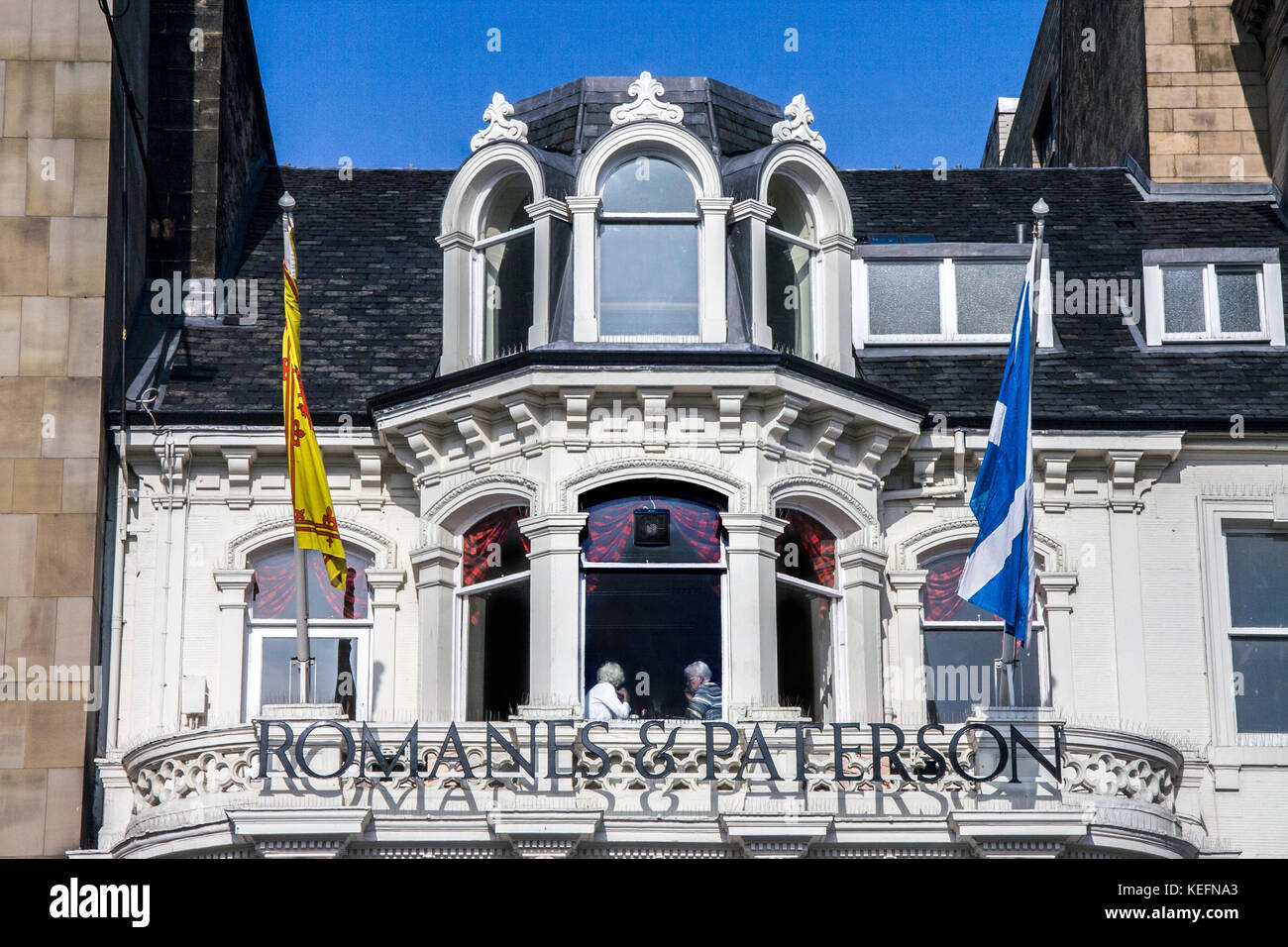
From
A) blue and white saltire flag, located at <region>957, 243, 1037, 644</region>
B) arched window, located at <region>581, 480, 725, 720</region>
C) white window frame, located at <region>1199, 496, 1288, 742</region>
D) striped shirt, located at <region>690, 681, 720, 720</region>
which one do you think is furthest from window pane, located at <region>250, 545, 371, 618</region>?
white window frame, located at <region>1199, 496, 1288, 742</region>

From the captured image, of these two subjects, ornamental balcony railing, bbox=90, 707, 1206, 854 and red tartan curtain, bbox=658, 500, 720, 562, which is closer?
ornamental balcony railing, bbox=90, 707, 1206, 854

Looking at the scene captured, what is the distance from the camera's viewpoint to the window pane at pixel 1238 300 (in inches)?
957

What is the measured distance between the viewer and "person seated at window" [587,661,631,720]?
2017 cm

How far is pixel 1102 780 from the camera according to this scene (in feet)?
63.7

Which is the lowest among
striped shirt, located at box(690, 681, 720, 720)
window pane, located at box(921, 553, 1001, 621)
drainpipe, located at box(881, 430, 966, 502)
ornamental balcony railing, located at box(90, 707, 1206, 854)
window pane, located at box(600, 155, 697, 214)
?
ornamental balcony railing, located at box(90, 707, 1206, 854)

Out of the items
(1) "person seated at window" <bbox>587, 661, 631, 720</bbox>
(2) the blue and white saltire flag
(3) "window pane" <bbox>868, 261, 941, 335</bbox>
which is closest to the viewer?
(2) the blue and white saltire flag

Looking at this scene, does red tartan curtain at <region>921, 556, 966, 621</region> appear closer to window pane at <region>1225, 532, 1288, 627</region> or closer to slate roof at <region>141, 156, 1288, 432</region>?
slate roof at <region>141, 156, 1288, 432</region>

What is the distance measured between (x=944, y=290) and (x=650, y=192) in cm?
403

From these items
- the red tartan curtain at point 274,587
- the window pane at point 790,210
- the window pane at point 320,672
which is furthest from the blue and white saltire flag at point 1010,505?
the red tartan curtain at point 274,587

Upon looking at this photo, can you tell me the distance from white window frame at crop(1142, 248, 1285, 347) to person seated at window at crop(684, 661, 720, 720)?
688cm

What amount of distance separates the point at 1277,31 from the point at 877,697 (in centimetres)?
1091

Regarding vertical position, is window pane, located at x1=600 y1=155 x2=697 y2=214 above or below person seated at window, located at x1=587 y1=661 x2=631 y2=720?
above
